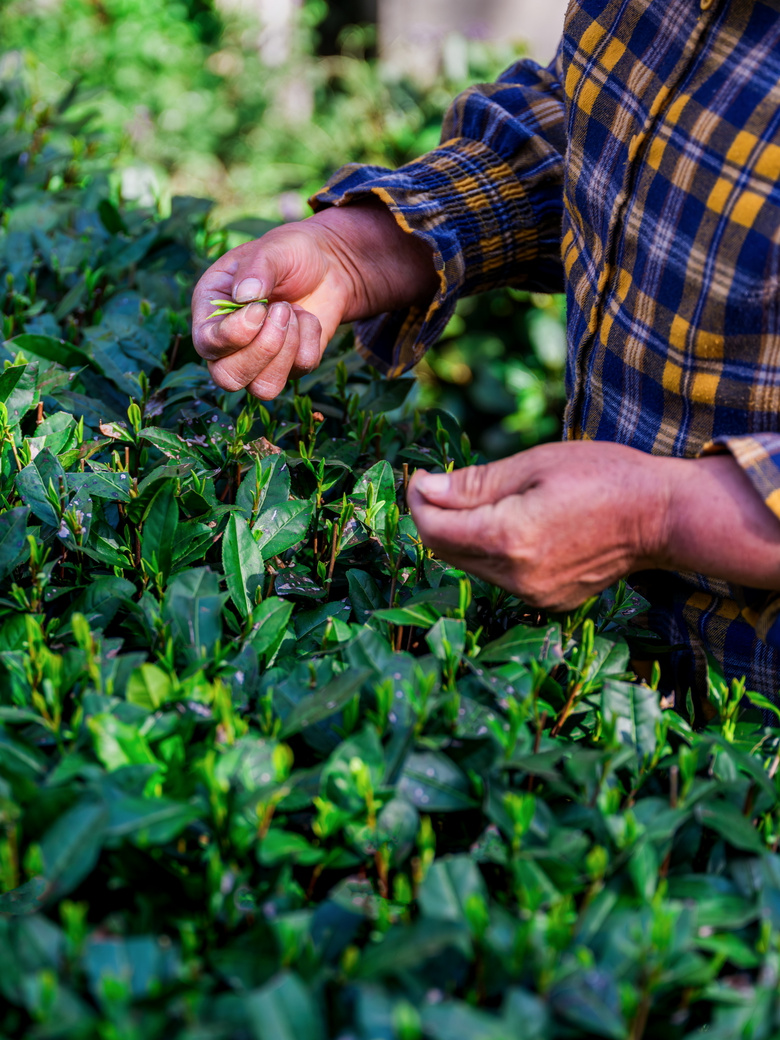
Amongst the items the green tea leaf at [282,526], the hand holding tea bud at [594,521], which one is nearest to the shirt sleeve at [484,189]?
the green tea leaf at [282,526]

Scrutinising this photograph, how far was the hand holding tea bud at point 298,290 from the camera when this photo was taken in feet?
5.24

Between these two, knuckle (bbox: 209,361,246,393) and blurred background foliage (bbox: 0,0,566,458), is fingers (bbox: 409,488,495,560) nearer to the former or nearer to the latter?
knuckle (bbox: 209,361,246,393)

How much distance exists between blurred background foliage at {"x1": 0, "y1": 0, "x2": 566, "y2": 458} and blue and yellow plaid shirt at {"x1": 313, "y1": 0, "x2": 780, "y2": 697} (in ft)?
10.3

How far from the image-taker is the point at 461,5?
666 cm

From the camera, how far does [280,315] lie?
1.62 metres

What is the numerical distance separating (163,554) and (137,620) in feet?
0.39

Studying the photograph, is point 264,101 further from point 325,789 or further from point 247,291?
point 325,789

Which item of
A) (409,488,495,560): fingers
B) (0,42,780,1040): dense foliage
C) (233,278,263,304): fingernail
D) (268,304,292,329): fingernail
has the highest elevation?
(233,278,263,304): fingernail

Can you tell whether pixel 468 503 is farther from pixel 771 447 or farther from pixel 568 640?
pixel 771 447

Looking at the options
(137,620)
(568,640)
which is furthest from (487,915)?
(137,620)

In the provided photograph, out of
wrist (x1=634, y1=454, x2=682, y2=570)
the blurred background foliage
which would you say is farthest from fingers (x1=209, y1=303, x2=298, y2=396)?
the blurred background foliage

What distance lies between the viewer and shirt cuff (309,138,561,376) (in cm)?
183

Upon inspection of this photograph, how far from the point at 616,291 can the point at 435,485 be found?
524 mm

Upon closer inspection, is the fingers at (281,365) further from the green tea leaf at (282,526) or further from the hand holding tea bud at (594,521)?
the hand holding tea bud at (594,521)
